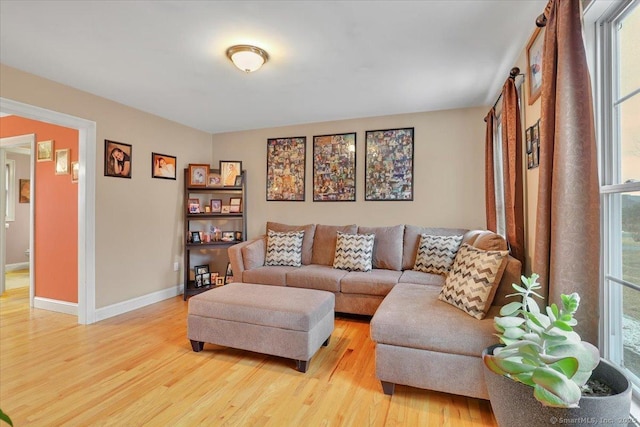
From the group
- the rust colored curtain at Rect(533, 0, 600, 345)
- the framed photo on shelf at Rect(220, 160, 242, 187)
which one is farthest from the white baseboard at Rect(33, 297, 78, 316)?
the rust colored curtain at Rect(533, 0, 600, 345)

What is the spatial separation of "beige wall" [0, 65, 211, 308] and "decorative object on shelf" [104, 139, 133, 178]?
49 millimetres

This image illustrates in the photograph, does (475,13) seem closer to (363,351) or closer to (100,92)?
(363,351)

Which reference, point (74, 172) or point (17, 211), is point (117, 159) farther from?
point (17, 211)

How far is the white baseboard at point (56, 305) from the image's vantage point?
3362 mm

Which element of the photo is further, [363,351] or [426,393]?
[363,351]

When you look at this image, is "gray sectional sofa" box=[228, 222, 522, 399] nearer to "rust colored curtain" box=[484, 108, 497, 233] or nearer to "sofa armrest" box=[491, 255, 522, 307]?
"sofa armrest" box=[491, 255, 522, 307]

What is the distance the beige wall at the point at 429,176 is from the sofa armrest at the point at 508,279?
1562 millimetres

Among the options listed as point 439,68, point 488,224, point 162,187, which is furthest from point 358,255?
point 162,187

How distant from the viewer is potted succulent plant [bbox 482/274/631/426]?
2.81 ft

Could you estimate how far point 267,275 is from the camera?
336cm

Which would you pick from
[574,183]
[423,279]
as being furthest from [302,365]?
[574,183]

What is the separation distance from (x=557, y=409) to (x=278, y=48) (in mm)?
A: 2467

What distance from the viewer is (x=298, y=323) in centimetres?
213

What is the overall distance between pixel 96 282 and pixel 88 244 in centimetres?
41
